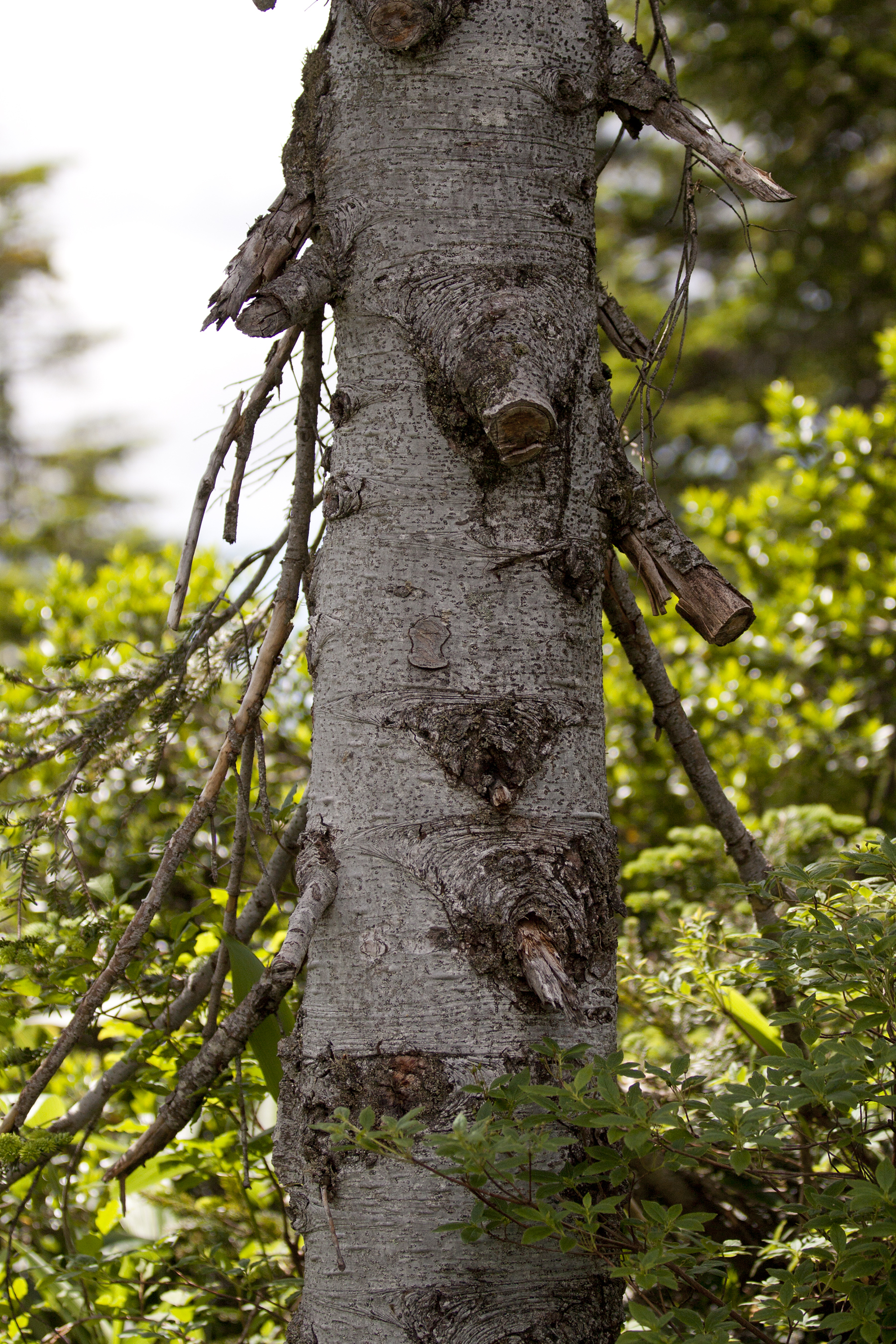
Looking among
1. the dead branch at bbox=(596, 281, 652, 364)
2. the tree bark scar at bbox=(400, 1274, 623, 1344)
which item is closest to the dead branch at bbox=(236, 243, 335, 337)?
the dead branch at bbox=(596, 281, 652, 364)

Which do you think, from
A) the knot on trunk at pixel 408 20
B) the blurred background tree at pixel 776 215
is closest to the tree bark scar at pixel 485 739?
the knot on trunk at pixel 408 20

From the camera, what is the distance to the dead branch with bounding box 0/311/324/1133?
4.53ft

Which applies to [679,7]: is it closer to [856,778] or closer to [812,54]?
[812,54]

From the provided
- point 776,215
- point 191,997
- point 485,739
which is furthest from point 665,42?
point 776,215

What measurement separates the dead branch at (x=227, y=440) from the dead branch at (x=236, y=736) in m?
0.06

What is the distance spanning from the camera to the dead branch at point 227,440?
1.38 metres

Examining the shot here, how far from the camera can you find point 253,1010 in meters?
1.34

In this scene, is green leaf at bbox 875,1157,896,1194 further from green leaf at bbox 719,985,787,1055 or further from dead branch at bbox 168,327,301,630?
dead branch at bbox 168,327,301,630

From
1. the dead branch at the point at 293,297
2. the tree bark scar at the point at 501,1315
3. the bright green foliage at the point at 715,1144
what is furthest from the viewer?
the dead branch at the point at 293,297

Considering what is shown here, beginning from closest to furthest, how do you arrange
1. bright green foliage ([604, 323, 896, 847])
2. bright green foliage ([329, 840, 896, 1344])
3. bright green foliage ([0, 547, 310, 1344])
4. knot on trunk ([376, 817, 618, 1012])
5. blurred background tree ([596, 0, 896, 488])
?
bright green foliage ([329, 840, 896, 1344]) → knot on trunk ([376, 817, 618, 1012]) → bright green foliage ([0, 547, 310, 1344]) → bright green foliage ([604, 323, 896, 847]) → blurred background tree ([596, 0, 896, 488])

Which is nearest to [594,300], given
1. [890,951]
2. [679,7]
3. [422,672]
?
[422,672]

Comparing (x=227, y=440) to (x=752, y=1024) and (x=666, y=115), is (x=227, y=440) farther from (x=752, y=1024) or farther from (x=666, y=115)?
(x=752, y=1024)

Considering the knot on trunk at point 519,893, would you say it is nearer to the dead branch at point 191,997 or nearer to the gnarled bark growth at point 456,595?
the gnarled bark growth at point 456,595

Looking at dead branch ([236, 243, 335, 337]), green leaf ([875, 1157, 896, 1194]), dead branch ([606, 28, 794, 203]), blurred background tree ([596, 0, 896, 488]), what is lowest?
green leaf ([875, 1157, 896, 1194])
